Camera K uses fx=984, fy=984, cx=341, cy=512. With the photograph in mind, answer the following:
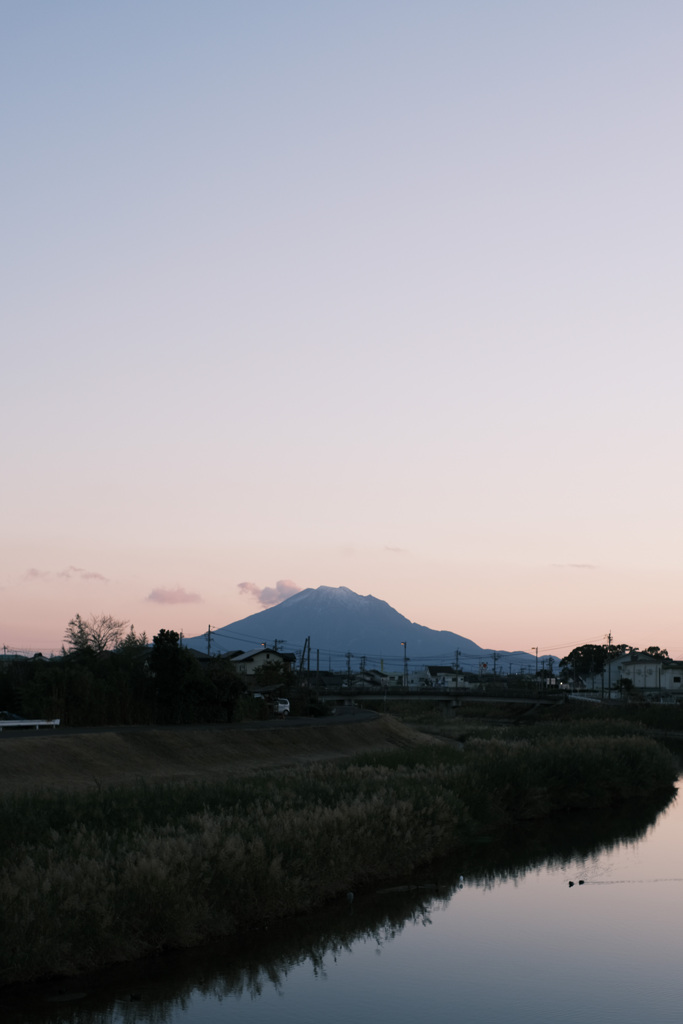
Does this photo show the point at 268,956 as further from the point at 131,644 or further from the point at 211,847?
the point at 131,644

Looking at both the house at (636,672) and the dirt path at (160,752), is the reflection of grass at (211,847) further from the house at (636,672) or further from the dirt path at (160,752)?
the house at (636,672)

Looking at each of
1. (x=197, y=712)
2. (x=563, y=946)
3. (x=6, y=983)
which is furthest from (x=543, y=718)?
(x=6, y=983)

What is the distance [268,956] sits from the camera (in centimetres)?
2008

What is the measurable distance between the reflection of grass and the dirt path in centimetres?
527

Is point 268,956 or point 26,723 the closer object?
point 268,956

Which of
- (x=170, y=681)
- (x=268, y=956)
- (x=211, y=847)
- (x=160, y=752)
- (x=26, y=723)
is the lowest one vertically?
(x=268, y=956)

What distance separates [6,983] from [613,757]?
3888 centimetres

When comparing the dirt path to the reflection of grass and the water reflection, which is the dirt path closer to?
the reflection of grass

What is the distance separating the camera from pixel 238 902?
21.2 m

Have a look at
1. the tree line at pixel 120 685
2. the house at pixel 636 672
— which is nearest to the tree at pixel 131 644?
the tree line at pixel 120 685

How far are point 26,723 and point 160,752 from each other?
25.9 ft

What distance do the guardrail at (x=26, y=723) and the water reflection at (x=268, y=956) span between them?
79.6 ft

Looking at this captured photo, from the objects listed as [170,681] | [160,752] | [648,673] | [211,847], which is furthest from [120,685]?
[648,673]

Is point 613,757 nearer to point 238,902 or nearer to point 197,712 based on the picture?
point 197,712
